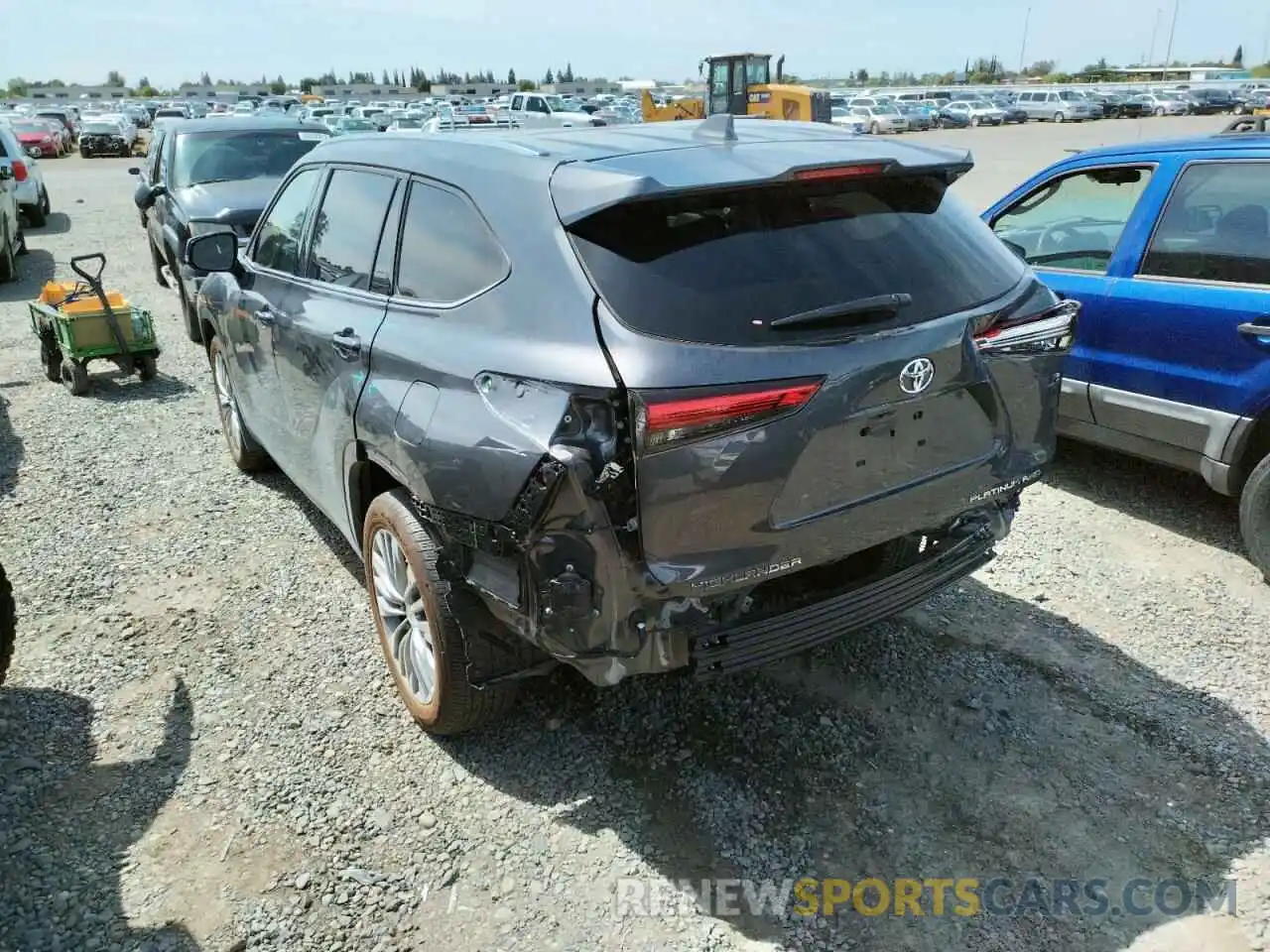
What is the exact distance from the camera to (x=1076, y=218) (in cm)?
530

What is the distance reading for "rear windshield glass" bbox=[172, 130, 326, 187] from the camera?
31.4 ft

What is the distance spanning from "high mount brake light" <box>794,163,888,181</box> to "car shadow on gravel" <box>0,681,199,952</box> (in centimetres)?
264

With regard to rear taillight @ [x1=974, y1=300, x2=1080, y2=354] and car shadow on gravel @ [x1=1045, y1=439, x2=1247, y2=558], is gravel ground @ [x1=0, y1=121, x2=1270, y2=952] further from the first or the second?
rear taillight @ [x1=974, y1=300, x2=1080, y2=354]

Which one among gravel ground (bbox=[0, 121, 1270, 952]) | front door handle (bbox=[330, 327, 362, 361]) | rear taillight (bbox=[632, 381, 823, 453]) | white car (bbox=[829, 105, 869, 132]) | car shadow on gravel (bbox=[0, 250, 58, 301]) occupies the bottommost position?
car shadow on gravel (bbox=[0, 250, 58, 301])

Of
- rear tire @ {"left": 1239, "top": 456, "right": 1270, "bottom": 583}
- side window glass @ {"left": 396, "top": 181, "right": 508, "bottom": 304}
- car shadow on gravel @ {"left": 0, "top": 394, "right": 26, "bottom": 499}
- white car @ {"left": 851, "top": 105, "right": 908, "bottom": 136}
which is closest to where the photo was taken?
side window glass @ {"left": 396, "top": 181, "right": 508, "bottom": 304}

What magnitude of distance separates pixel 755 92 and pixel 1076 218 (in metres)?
22.2

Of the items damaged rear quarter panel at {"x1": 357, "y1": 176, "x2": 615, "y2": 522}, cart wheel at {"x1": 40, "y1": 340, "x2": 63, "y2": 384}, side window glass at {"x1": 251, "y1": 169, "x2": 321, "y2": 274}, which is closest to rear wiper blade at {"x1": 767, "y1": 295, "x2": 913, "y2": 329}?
damaged rear quarter panel at {"x1": 357, "y1": 176, "x2": 615, "y2": 522}

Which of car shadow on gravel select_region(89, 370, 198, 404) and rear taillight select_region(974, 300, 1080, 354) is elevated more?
rear taillight select_region(974, 300, 1080, 354)

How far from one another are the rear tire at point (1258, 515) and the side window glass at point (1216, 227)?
83 cm

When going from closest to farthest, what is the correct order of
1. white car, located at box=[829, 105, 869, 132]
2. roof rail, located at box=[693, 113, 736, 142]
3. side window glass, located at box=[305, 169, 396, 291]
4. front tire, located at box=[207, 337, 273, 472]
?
roof rail, located at box=[693, 113, 736, 142]
side window glass, located at box=[305, 169, 396, 291]
front tire, located at box=[207, 337, 273, 472]
white car, located at box=[829, 105, 869, 132]

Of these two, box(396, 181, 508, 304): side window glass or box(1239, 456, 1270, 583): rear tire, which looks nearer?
box(396, 181, 508, 304): side window glass

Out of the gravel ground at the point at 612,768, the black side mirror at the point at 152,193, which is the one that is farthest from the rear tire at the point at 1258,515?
the black side mirror at the point at 152,193

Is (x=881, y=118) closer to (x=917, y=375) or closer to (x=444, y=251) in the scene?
(x=444, y=251)

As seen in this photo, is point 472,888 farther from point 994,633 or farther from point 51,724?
point 994,633
